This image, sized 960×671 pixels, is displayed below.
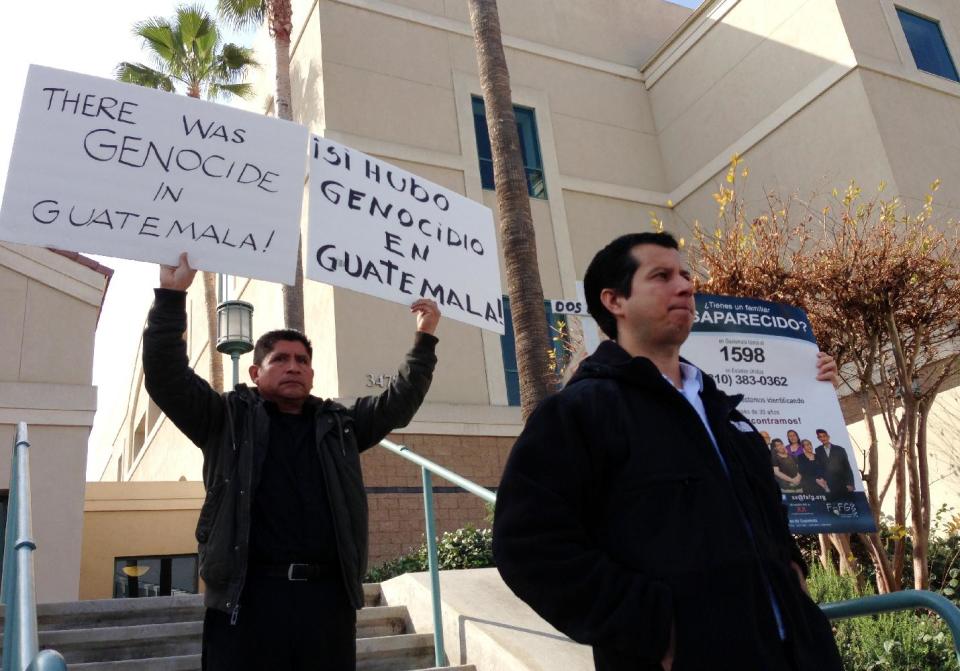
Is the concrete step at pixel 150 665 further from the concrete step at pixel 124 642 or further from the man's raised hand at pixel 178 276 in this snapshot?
the man's raised hand at pixel 178 276

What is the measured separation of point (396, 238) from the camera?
4.44 meters

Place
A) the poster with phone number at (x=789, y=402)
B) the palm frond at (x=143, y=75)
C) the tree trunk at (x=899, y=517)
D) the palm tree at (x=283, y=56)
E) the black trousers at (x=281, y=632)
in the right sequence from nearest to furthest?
the black trousers at (x=281, y=632) → the poster with phone number at (x=789, y=402) → the tree trunk at (x=899, y=517) → the palm tree at (x=283, y=56) → the palm frond at (x=143, y=75)

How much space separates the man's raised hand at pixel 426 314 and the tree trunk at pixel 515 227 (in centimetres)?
373

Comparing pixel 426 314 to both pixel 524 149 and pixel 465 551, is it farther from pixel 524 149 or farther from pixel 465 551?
pixel 524 149

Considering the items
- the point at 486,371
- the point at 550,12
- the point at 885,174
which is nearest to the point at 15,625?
the point at 486,371

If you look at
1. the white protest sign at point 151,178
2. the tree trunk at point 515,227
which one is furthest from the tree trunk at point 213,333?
the white protest sign at point 151,178

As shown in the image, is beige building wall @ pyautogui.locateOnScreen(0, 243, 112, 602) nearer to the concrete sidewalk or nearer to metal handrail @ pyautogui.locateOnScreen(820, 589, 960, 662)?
the concrete sidewalk

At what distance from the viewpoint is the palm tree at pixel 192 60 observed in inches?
752

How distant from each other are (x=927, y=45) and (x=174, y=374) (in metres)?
15.7

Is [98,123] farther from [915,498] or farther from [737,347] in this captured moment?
[915,498]

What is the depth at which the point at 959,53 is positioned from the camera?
51.3 feet

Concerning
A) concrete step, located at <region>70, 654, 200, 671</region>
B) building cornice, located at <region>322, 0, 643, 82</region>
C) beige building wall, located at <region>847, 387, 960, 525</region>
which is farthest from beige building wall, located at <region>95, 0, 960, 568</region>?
concrete step, located at <region>70, 654, 200, 671</region>

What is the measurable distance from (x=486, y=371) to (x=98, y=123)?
10.4 m

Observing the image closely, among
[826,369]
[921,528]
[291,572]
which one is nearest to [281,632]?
[291,572]
